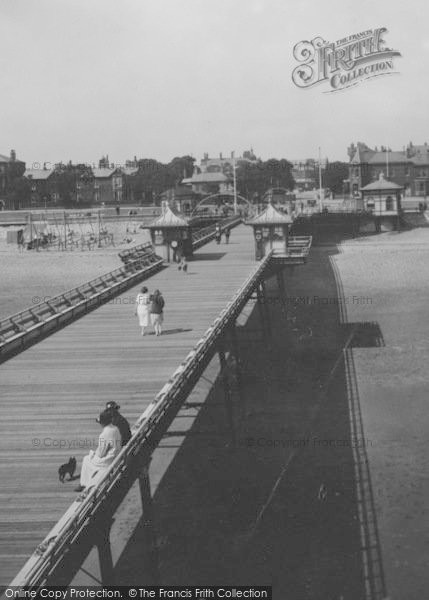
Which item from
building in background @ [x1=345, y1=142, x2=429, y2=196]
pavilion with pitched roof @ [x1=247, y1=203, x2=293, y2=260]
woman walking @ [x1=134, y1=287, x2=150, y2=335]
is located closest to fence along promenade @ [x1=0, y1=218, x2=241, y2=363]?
woman walking @ [x1=134, y1=287, x2=150, y2=335]

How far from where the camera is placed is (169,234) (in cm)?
3803

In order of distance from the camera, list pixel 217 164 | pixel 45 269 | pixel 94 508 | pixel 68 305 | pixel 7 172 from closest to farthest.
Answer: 1. pixel 94 508
2. pixel 68 305
3. pixel 45 269
4. pixel 7 172
5. pixel 217 164

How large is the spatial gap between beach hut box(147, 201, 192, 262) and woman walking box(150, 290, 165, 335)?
16.9 metres

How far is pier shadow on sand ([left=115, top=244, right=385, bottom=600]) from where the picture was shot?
13.7 metres

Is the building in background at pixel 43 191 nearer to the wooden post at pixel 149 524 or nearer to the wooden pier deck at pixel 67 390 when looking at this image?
the wooden pier deck at pixel 67 390

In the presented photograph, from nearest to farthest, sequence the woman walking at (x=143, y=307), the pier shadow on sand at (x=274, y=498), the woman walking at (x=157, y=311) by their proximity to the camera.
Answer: the pier shadow on sand at (x=274, y=498) → the woman walking at (x=157, y=311) → the woman walking at (x=143, y=307)

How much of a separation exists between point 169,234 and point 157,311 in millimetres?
17498

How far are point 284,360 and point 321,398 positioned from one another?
5.13 m

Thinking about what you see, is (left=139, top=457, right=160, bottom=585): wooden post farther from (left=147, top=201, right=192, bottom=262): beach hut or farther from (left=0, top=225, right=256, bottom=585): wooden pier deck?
(left=147, top=201, right=192, bottom=262): beach hut

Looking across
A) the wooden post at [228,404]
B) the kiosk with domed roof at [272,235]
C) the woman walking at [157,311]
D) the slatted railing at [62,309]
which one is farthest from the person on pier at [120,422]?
the kiosk with domed roof at [272,235]

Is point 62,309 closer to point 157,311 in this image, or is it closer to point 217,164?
point 157,311

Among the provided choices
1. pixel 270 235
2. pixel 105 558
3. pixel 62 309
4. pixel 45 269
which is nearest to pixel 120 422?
pixel 105 558

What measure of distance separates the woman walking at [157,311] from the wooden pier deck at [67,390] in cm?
30

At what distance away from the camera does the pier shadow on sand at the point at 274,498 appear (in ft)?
44.8
